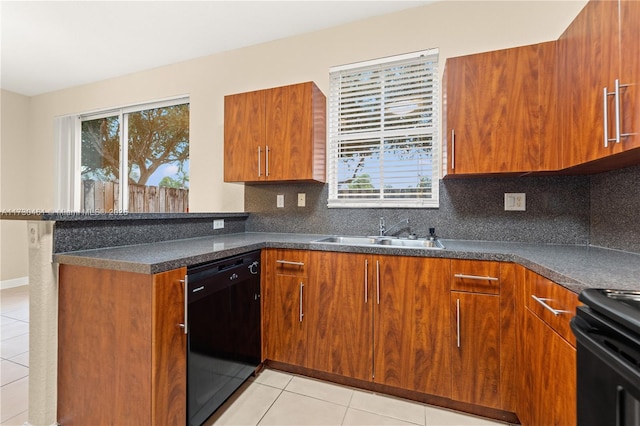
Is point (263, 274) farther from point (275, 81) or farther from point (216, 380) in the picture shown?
point (275, 81)

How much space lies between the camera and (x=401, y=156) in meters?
2.40

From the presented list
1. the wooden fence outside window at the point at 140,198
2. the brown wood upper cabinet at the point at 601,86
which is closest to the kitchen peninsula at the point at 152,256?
the brown wood upper cabinet at the point at 601,86

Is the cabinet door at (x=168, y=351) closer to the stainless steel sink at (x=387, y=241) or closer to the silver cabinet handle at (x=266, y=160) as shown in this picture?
the stainless steel sink at (x=387, y=241)

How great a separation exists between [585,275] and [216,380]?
1727mm

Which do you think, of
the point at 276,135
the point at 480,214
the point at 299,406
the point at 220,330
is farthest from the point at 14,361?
the point at 480,214

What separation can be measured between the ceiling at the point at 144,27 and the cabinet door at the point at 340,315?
2062 millimetres

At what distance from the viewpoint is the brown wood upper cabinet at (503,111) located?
1664mm

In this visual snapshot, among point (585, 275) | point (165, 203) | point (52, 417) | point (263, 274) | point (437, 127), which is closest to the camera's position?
point (585, 275)

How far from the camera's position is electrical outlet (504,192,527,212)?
203 centimetres

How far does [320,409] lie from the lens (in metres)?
1.67

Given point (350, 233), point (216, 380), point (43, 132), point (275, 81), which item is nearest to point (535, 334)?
point (350, 233)

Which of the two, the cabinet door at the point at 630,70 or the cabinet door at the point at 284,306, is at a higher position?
the cabinet door at the point at 630,70

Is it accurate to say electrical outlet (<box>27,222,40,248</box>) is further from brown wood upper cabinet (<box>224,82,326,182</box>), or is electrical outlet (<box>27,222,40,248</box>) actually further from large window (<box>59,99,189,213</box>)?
large window (<box>59,99,189,213</box>)

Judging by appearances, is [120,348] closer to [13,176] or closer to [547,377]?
[547,377]
